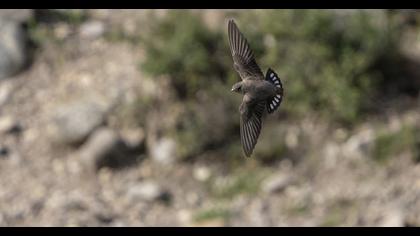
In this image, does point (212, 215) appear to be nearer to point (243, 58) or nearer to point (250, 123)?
point (243, 58)

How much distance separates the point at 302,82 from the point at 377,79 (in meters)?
0.69

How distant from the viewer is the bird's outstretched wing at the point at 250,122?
3.61m

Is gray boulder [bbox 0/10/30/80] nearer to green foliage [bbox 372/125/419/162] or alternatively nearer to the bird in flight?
green foliage [bbox 372/125/419/162]

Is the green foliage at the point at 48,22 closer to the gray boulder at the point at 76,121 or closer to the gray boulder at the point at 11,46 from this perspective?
the gray boulder at the point at 11,46

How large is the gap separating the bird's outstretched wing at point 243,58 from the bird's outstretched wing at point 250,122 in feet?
0.33

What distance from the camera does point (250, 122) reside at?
3.87 metres

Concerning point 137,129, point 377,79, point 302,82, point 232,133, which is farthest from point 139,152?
point 377,79

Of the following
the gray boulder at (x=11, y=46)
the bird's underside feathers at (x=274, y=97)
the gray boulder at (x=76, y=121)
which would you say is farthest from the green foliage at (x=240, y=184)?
the bird's underside feathers at (x=274, y=97)

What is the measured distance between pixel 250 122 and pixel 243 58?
11.3 inches

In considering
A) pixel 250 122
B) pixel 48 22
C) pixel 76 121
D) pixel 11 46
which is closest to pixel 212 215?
pixel 76 121

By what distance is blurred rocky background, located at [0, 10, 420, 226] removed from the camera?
354 inches

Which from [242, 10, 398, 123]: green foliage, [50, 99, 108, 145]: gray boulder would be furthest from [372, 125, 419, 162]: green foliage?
[50, 99, 108, 145]: gray boulder

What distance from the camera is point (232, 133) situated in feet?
31.8

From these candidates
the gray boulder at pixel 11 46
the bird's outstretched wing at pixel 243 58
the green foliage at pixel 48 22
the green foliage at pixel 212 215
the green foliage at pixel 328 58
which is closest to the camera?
the bird's outstretched wing at pixel 243 58
